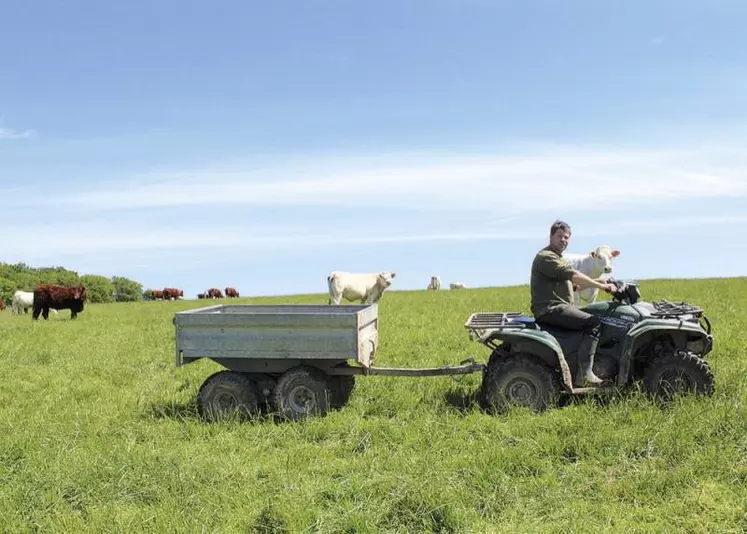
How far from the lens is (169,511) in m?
6.12

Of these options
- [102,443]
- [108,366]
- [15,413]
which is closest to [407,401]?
[102,443]

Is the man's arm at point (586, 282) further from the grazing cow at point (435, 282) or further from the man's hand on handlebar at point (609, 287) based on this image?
the grazing cow at point (435, 282)

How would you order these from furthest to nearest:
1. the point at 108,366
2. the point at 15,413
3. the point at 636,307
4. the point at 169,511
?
the point at 108,366, the point at 15,413, the point at 636,307, the point at 169,511

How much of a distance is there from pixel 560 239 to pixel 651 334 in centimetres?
162

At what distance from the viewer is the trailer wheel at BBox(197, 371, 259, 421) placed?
943 centimetres

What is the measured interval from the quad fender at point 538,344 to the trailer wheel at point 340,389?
2162mm

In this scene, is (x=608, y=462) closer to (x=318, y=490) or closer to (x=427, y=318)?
(x=318, y=490)

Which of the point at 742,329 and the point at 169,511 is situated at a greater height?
the point at 742,329

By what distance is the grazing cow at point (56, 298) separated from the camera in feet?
95.6

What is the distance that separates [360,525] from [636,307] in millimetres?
5089

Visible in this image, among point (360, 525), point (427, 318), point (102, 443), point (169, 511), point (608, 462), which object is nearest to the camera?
point (360, 525)

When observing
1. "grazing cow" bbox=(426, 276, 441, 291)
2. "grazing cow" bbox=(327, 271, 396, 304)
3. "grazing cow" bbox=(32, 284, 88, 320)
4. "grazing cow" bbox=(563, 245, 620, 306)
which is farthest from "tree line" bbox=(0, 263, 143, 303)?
"grazing cow" bbox=(563, 245, 620, 306)

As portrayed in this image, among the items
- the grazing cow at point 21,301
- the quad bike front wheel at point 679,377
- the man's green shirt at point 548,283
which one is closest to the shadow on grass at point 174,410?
the man's green shirt at point 548,283

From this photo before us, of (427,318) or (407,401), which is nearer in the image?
(407,401)
